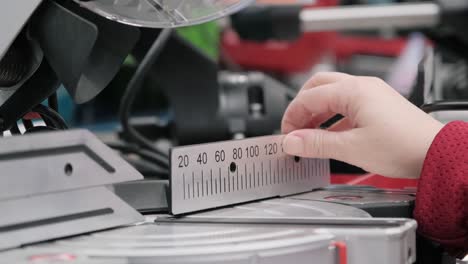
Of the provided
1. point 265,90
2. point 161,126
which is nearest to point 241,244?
point 265,90

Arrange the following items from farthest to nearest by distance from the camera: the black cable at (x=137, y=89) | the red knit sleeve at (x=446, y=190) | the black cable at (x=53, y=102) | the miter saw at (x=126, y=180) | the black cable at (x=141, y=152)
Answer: the black cable at (x=141, y=152)
the black cable at (x=137, y=89)
the black cable at (x=53, y=102)
the red knit sleeve at (x=446, y=190)
the miter saw at (x=126, y=180)

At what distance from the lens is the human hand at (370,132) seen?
0.69 metres

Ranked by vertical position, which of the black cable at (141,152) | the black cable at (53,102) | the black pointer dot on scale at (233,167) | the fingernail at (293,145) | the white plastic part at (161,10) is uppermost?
the white plastic part at (161,10)

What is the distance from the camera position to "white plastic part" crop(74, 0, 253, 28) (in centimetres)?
68

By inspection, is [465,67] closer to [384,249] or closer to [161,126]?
[161,126]

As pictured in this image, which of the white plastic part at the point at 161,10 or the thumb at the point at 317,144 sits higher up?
the white plastic part at the point at 161,10

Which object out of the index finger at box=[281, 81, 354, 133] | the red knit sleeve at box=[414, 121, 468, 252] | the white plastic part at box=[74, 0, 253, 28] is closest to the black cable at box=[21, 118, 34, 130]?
the white plastic part at box=[74, 0, 253, 28]

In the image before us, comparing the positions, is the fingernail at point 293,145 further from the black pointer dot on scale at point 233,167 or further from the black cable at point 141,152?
the black cable at point 141,152

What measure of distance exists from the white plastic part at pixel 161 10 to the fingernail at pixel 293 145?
0.45ft

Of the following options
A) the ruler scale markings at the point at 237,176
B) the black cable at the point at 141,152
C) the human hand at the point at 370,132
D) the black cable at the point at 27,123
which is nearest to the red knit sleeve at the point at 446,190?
the human hand at the point at 370,132

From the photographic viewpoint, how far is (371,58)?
3.15 meters

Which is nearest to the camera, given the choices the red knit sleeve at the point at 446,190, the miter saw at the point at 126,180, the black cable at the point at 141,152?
the miter saw at the point at 126,180

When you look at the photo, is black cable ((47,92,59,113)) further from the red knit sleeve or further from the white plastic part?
the red knit sleeve

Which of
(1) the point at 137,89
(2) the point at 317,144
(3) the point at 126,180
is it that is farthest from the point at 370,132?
(1) the point at 137,89
